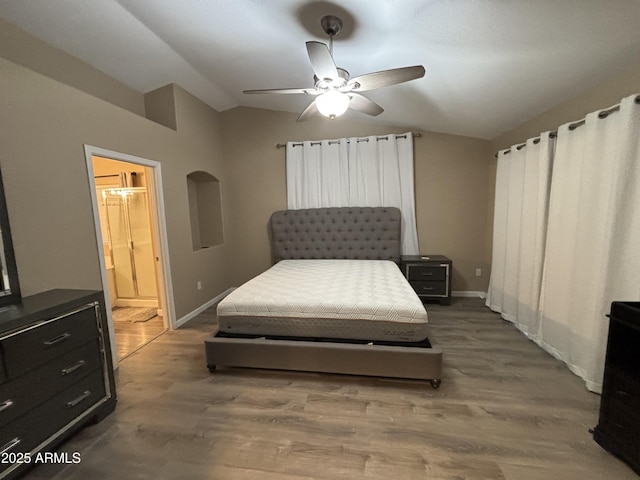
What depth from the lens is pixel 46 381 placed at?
1625 millimetres

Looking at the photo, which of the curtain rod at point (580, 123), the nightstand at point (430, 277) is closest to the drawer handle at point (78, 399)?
the nightstand at point (430, 277)

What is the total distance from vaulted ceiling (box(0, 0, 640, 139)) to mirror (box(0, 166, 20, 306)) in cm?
161

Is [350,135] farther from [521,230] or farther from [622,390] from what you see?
[622,390]

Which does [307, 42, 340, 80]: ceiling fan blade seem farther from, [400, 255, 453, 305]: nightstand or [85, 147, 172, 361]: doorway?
[85, 147, 172, 361]: doorway

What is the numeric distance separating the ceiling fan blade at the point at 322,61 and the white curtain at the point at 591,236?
193 cm

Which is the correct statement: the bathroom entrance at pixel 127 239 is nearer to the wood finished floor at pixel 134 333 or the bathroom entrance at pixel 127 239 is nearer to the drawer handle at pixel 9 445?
the wood finished floor at pixel 134 333

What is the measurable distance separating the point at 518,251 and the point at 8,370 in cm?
425

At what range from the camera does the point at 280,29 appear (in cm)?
227

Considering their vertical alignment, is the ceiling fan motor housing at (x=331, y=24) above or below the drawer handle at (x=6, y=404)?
above

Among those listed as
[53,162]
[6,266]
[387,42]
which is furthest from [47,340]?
[387,42]

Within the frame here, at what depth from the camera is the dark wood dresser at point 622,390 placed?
147cm

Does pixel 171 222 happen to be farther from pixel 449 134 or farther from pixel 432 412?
pixel 449 134

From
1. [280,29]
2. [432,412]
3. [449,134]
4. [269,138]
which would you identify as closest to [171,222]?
[269,138]

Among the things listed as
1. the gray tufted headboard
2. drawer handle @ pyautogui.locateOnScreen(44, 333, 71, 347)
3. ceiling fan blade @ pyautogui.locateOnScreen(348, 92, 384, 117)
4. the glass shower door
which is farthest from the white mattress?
the glass shower door
